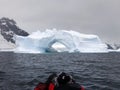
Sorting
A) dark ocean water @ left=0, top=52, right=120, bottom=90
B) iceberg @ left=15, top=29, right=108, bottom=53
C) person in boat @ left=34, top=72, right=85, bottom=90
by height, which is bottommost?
dark ocean water @ left=0, top=52, right=120, bottom=90

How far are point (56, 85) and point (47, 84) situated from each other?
35 centimetres

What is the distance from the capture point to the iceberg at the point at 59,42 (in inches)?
3509

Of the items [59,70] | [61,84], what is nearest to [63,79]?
[61,84]

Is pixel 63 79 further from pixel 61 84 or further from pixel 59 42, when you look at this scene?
pixel 59 42

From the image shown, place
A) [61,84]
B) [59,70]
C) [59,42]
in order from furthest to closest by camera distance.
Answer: [59,42] < [59,70] < [61,84]

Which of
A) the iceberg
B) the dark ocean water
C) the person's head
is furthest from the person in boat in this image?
the iceberg

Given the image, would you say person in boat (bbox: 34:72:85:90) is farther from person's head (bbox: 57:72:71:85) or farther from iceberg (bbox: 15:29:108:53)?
iceberg (bbox: 15:29:108:53)

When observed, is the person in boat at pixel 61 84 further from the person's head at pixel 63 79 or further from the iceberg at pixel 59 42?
the iceberg at pixel 59 42

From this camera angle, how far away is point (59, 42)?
9594cm

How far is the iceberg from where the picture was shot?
89.1m

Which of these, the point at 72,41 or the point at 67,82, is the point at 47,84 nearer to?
the point at 67,82

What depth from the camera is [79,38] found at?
94625mm

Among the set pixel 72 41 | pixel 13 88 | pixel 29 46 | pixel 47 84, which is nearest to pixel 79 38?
pixel 72 41

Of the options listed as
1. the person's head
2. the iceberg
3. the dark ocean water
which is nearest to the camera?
the person's head
